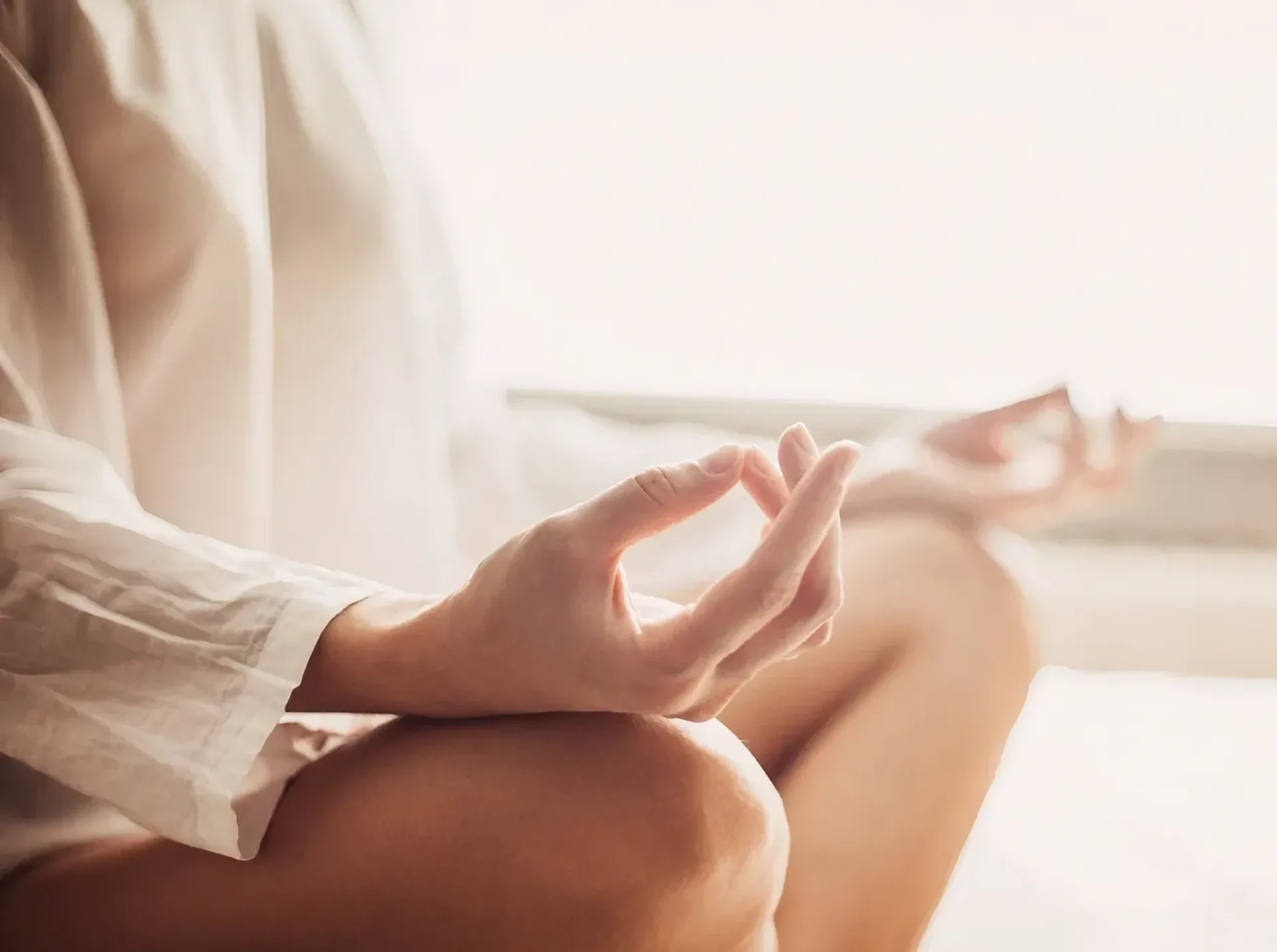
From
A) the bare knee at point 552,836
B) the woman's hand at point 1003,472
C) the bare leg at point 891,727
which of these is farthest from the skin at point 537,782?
the woman's hand at point 1003,472

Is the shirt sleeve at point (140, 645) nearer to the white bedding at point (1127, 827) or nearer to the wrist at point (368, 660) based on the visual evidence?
the wrist at point (368, 660)

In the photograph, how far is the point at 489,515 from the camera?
2.23 feet

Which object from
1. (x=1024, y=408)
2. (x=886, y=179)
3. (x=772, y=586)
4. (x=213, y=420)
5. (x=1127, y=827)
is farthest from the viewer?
(x=886, y=179)

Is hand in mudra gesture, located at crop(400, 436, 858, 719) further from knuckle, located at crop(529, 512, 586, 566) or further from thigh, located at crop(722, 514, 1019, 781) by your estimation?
thigh, located at crop(722, 514, 1019, 781)

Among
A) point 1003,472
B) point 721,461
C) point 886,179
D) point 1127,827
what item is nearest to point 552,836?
point 721,461

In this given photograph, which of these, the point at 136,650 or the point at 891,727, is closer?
the point at 136,650

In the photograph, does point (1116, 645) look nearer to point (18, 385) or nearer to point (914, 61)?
point (914, 61)

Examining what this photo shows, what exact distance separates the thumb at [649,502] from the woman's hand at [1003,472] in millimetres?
325

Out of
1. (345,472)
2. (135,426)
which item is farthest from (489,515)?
(135,426)

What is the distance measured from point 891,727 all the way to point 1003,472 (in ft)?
0.57

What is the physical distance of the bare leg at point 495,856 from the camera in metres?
0.31

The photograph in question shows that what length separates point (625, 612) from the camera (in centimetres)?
29

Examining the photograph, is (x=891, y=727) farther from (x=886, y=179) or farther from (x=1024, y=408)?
(x=886, y=179)

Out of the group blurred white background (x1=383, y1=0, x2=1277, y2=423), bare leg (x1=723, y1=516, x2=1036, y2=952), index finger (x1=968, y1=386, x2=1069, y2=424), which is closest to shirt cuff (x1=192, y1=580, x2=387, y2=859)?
bare leg (x1=723, y1=516, x2=1036, y2=952)
